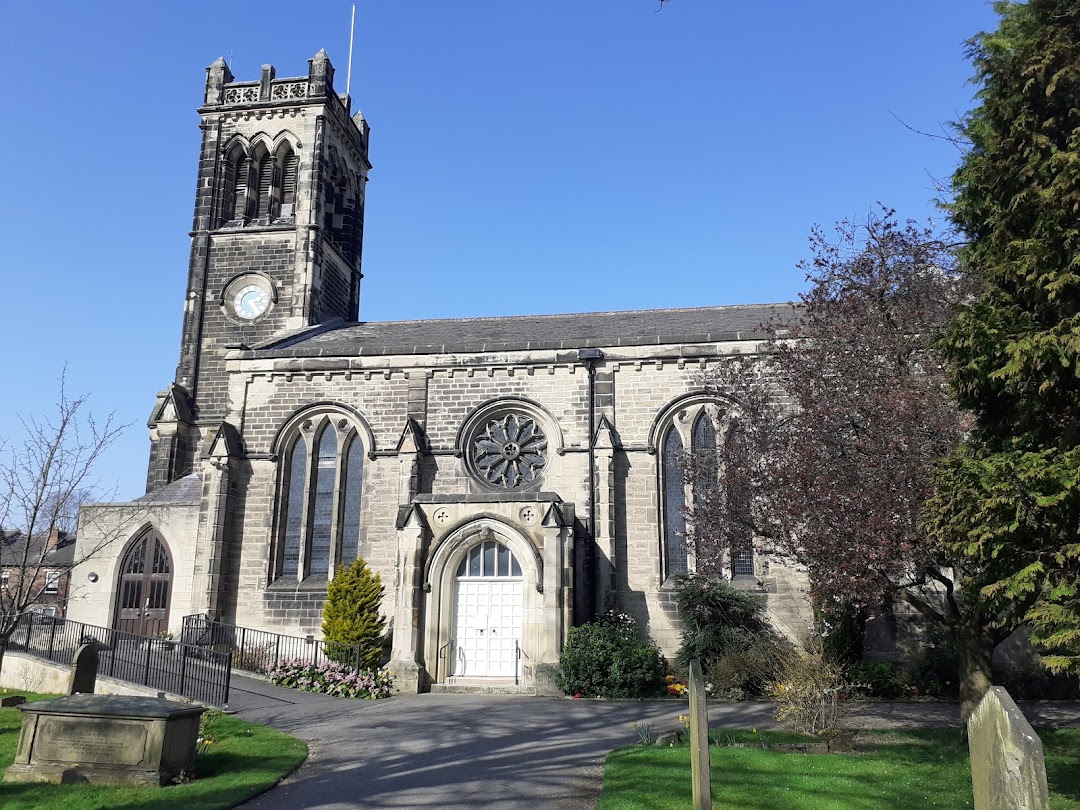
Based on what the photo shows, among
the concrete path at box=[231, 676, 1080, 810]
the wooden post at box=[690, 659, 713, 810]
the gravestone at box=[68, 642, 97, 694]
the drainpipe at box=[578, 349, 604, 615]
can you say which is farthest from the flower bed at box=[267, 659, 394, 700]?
the wooden post at box=[690, 659, 713, 810]

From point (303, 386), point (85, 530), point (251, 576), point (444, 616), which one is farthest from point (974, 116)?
point (85, 530)

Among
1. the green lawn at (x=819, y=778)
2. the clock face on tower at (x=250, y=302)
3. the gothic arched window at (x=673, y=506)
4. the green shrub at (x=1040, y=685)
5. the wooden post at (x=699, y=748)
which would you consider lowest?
the green lawn at (x=819, y=778)

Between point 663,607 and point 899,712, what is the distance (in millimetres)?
6339

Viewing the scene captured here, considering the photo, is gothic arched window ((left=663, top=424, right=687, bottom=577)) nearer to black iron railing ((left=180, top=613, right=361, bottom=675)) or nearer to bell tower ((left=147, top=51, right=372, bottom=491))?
black iron railing ((left=180, top=613, right=361, bottom=675))

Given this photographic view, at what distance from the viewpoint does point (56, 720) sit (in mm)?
10219

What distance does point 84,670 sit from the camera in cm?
1319

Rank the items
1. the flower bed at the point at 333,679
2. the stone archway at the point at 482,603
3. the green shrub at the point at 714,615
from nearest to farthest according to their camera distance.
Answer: the flower bed at the point at 333,679 < the green shrub at the point at 714,615 < the stone archway at the point at 482,603

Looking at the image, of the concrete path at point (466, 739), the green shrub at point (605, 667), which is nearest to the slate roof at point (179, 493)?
the concrete path at point (466, 739)

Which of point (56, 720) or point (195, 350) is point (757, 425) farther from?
point (195, 350)

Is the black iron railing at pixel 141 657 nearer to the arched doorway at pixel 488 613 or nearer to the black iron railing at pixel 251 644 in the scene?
the black iron railing at pixel 251 644

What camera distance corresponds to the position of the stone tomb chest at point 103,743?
9.88 metres

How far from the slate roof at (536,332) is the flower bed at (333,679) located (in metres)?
8.51

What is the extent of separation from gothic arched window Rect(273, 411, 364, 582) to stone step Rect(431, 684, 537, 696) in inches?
200

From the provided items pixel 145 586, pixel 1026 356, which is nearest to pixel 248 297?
pixel 145 586
